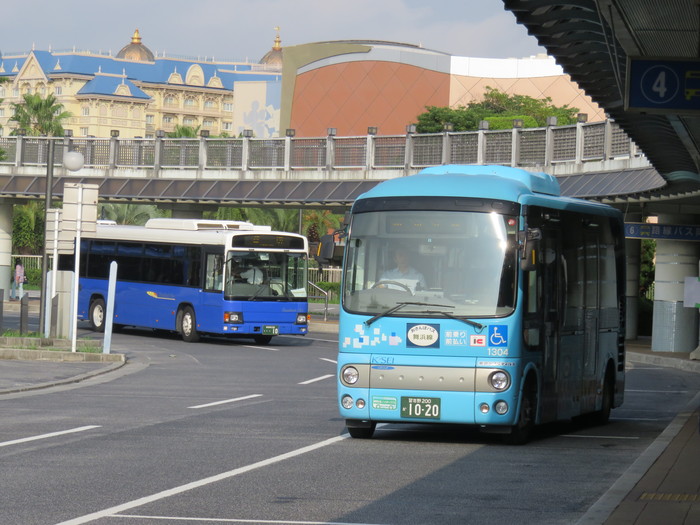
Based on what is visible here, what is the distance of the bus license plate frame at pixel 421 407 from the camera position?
14.5 m

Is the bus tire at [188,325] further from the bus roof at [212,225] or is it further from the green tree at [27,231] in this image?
the green tree at [27,231]

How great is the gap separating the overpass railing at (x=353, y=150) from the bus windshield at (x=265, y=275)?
785 centimetres

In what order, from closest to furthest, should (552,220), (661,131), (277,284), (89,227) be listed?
1. (552,220)
2. (661,131)
3. (89,227)
4. (277,284)

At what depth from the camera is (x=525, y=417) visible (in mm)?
14938

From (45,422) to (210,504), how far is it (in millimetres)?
6578

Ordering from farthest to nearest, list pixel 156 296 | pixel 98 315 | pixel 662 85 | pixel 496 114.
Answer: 1. pixel 496 114
2. pixel 98 315
3. pixel 156 296
4. pixel 662 85

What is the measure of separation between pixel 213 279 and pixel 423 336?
69.1 ft

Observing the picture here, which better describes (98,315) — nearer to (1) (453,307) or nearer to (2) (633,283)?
(2) (633,283)

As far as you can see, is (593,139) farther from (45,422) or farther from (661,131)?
(45,422)

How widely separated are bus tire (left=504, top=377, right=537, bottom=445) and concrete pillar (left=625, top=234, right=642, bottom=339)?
3133cm

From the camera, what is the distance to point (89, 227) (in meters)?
28.3

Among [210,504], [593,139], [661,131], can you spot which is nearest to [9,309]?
[593,139]

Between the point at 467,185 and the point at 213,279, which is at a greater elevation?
the point at 467,185

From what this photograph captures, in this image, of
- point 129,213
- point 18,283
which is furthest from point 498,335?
point 129,213
